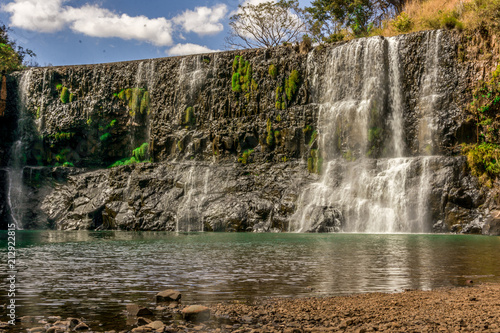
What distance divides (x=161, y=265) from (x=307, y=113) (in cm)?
2100

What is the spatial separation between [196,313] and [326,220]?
758 inches

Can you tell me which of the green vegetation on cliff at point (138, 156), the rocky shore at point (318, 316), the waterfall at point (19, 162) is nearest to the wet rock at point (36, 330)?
the rocky shore at point (318, 316)

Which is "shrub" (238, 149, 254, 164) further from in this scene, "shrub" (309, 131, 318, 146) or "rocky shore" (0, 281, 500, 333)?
"rocky shore" (0, 281, 500, 333)

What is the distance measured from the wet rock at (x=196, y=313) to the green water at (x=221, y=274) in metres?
0.79

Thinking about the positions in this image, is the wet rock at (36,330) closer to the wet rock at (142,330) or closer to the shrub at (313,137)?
the wet rock at (142,330)

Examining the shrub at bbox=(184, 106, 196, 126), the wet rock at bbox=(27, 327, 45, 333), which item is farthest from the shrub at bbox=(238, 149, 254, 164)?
the wet rock at bbox=(27, 327, 45, 333)

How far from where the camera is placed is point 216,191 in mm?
29344

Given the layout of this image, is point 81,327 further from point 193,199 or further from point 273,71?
point 273,71

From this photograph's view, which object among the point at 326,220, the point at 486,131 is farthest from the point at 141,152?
the point at 486,131

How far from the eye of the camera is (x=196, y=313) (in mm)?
5637

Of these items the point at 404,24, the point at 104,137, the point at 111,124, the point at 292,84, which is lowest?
the point at 104,137

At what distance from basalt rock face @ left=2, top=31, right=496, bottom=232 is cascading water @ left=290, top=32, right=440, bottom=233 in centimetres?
7

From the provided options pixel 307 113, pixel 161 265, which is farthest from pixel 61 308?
pixel 307 113

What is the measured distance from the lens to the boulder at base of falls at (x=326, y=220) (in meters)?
24.1
